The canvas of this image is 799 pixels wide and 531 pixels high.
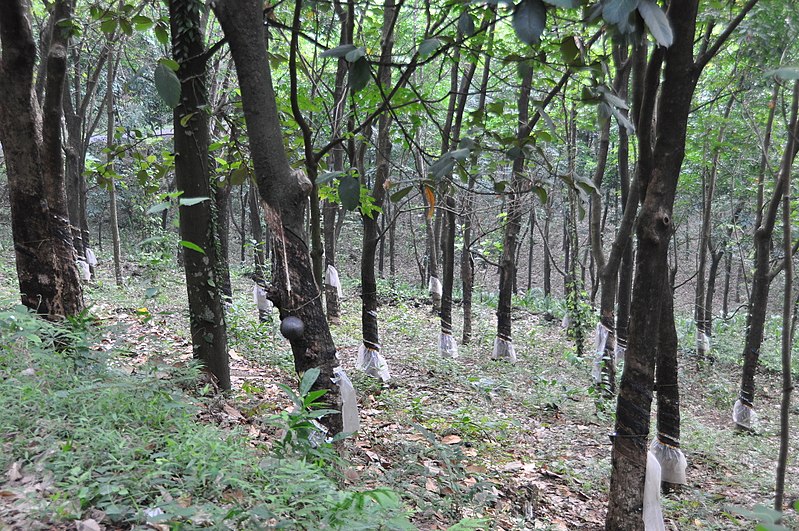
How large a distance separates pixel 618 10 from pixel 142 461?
256 cm

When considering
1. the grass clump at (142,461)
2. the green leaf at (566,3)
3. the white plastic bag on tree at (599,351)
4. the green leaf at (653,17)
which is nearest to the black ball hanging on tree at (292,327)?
the grass clump at (142,461)

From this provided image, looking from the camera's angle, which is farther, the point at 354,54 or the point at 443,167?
the point at 443,167

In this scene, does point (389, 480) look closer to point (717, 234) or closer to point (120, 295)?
point (120, 295)

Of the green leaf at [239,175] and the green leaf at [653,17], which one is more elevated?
the green leaf at [653,17]

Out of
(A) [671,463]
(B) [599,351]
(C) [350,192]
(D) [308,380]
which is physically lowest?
(A) [671,463]

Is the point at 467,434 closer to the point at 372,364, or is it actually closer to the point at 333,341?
the point at 333,341

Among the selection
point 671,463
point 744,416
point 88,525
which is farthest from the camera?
point 744,416

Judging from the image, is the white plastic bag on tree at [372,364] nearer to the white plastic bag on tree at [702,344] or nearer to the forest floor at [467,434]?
the forest floor at [467,434]

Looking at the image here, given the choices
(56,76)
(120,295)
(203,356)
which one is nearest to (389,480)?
(203,356)

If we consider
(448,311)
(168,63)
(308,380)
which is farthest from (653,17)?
(448,311)

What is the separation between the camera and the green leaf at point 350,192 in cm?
265

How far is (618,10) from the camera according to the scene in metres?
1.46

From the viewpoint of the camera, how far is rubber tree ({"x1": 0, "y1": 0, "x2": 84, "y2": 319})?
3951 millimetres

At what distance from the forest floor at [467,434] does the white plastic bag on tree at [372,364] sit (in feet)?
0.57
